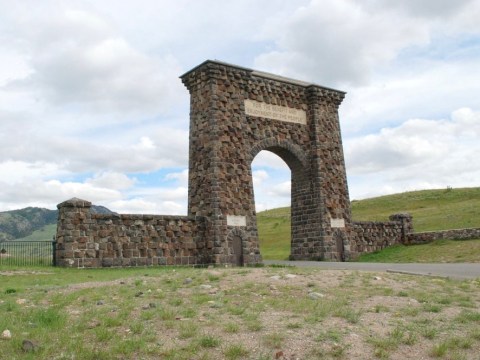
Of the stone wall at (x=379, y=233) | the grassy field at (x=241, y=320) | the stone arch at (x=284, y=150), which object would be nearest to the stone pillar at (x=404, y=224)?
the stone wall at (x=379, y=233)

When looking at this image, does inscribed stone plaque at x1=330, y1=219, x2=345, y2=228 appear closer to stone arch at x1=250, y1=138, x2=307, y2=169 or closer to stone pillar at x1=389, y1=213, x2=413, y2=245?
stone arch at x1=250, y1=138, x2=307, y2=169

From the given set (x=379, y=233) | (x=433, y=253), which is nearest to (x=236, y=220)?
(x=433, y=253)

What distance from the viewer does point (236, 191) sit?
22.8m

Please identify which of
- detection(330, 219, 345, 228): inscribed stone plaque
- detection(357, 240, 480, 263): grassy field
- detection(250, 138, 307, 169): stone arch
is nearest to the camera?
detection(357, 240, 480, 263): grassy field

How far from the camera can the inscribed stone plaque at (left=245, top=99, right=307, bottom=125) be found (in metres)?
24.3

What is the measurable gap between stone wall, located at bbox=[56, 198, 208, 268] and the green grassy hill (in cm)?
1063

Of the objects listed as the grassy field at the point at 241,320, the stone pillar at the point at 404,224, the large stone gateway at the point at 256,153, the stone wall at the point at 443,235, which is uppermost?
the large stone gateway at the point at 256,153

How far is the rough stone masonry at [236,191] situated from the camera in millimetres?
19734

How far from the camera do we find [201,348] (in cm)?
672

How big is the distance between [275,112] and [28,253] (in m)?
12.6

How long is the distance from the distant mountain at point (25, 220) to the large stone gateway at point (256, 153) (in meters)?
94.1

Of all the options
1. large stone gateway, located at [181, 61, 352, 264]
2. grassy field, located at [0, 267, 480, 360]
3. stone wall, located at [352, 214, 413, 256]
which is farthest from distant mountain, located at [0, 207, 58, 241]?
grassy field, located at [0, 267, 480, 360]

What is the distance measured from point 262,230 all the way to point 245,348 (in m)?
42.6

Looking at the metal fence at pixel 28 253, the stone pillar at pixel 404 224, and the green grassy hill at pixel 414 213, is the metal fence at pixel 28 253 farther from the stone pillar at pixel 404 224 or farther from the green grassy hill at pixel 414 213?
the stone pillar at pixel 404 224
